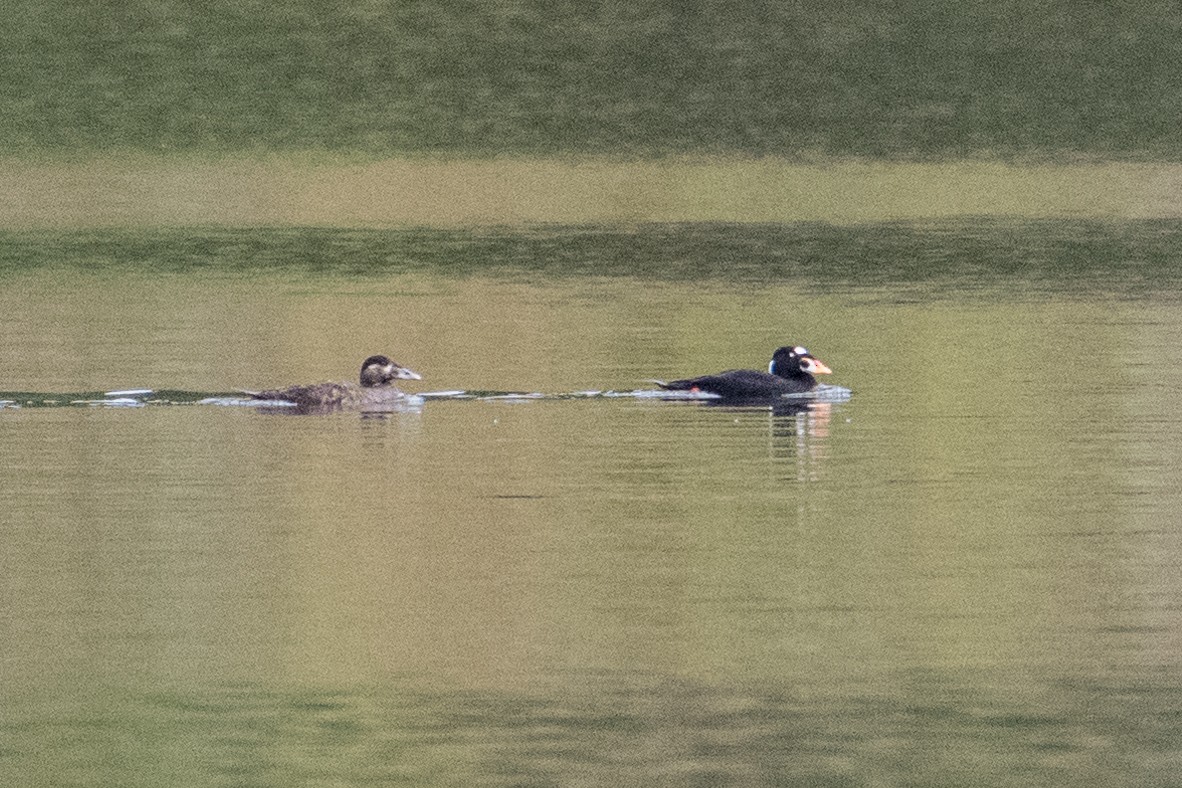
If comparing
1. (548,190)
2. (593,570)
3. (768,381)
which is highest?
(548,190)

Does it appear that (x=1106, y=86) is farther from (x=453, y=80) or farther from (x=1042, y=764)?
(x=1042, y=764)

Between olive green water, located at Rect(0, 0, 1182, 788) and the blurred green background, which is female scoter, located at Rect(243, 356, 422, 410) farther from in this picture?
the blurred green background

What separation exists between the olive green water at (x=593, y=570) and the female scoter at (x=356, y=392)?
1.52ft

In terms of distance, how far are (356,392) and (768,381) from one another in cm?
384

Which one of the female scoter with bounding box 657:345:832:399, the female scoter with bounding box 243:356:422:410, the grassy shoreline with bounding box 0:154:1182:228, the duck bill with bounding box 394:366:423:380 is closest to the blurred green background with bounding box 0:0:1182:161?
the grassy shoreline with bounding box 0:154:1182:228

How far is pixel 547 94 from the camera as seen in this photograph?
111 metres

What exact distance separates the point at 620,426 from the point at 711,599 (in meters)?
8.07

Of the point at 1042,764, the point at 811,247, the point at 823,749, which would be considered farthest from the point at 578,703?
the point at 811,247

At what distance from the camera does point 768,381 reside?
28.6 metres

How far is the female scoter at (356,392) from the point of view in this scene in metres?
27.6

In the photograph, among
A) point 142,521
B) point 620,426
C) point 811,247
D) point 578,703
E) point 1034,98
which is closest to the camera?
point 578,703

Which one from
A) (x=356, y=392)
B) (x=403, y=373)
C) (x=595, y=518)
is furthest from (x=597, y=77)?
(x=595, y=518)

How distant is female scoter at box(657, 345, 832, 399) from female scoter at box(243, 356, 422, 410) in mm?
2633

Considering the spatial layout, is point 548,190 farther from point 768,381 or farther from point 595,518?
point 595,518
